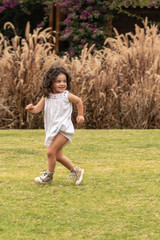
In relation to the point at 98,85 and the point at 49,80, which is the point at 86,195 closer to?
the point at 49,80

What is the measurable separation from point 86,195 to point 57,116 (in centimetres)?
82

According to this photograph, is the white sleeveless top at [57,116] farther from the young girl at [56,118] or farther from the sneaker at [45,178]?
the sneaker at [45,178]

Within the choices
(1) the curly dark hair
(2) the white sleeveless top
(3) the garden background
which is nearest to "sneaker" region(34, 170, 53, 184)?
(2) the white sleeveless top

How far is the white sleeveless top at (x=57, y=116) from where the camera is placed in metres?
4.77

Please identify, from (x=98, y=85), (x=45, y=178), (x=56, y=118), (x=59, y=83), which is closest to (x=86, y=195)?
(x=45, y=178)

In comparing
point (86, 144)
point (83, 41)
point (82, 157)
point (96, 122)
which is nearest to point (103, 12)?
point (83, 41)

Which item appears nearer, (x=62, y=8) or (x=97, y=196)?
(x=97, y=196)

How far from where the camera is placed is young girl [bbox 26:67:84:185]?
4762mm

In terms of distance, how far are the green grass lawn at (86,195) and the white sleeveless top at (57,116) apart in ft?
1.50

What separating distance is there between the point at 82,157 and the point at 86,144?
1100 mm

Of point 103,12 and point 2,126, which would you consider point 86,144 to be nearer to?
point 2,126

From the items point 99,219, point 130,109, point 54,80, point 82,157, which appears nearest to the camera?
point 99,219

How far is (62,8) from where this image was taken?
16469 mm

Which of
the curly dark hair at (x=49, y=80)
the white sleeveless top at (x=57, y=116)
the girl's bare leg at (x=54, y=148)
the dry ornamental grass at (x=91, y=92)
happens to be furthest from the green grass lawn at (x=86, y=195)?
the dry ornamental grass at (x=91, y=92)
